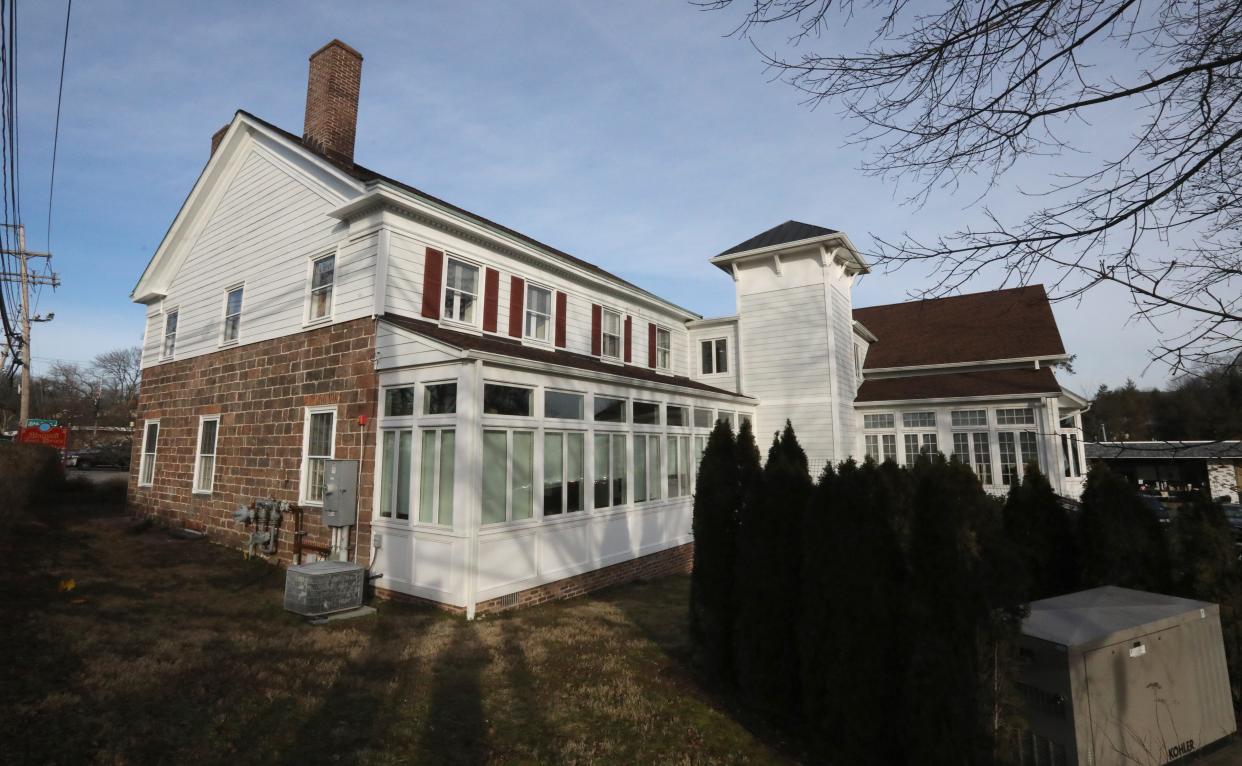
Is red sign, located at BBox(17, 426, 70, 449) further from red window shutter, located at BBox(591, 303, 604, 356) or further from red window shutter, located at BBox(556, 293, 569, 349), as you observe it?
red window shutter, located at BBox(591, 303, 604, 356)

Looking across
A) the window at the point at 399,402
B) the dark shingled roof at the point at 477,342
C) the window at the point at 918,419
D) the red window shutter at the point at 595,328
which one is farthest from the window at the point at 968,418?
the window at the point at 399,402

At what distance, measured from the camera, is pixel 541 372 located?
30.8 ft

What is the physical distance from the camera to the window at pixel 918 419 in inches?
710

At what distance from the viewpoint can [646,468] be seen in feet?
39.4

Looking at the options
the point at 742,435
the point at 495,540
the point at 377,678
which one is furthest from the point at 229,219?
the point at 742,435

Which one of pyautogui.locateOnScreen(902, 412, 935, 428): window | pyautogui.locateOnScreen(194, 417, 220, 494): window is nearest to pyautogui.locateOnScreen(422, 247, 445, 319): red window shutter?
pyautogui.locateOnScreen(194, 417, 220, 494): window

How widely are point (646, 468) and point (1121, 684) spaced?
8.79 meters

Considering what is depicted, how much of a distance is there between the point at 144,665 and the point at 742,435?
651 centimetres

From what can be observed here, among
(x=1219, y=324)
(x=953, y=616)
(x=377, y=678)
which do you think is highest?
(x=1219, y=324)

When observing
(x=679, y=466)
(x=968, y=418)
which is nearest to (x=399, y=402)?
(x=679, y=466)

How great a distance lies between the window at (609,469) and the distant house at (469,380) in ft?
0.21

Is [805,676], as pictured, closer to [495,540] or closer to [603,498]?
[495,540]

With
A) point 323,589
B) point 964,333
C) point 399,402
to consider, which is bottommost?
point 323,589

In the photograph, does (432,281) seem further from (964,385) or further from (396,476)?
(964,385)
